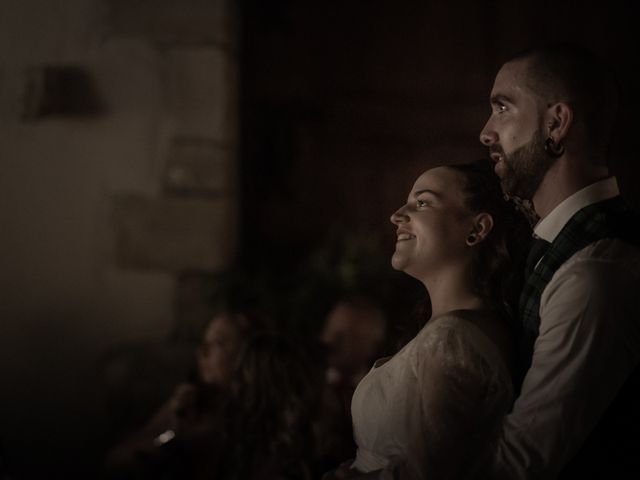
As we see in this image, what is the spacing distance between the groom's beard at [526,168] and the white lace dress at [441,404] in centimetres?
18

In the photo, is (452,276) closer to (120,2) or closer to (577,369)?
(577,369)

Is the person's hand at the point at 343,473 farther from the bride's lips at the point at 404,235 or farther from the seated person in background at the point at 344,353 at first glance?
the seated person in background at the point at 344,353

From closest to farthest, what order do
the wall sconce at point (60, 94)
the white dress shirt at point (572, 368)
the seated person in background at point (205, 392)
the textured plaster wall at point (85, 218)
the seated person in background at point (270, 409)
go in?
1. the white dress shirt at point (572, 368)
2. the seated person in background at point (270, 409)
3. the seated person in background at point (205, 392)
4. the wall sconce at point (60, 94)
5. the textured plaster wall at point (85, 218)

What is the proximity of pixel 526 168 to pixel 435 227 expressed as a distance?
0.45 feet

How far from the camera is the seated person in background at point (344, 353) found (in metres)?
2.08

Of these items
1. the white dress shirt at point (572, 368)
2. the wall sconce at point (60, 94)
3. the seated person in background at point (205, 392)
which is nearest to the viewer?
the white dress shirt at point (572, 368)

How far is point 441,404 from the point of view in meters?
1.10

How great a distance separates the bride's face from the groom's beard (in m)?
0.06

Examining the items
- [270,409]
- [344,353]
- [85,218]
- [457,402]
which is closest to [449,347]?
[457,402]

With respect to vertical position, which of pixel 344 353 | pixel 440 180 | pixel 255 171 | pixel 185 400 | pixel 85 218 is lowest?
pixel 185 400

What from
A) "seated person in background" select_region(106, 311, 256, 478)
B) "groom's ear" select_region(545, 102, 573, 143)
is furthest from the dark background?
"groom's ear" select_region(545, 102, 573, 143)

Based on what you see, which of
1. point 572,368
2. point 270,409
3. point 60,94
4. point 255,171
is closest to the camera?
point 572,368

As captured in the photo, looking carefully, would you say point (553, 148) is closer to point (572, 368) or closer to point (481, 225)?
point (481, 225)

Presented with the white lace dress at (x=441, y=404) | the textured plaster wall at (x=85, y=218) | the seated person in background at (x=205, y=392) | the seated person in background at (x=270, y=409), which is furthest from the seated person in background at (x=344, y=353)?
the white lace dress at (x=441, y=404)
